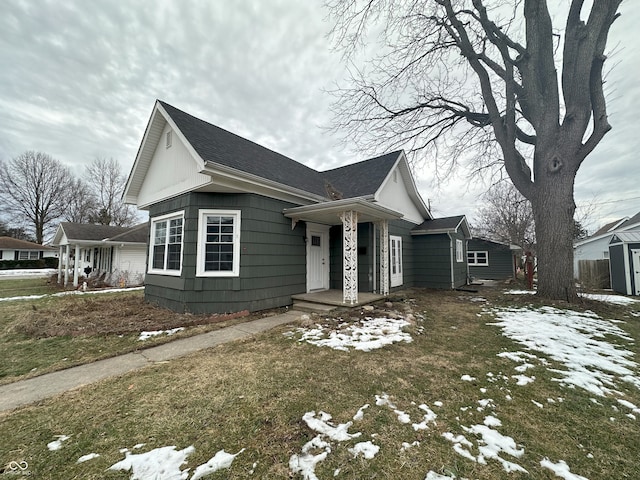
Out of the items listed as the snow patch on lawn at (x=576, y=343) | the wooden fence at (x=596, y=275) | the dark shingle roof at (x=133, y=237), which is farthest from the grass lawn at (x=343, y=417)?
the dark shingle roof at (x=133, y=237)

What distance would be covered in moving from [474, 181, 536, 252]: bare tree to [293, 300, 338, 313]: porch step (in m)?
16.7

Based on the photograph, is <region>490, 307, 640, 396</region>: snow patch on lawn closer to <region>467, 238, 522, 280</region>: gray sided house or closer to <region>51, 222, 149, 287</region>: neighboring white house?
<region>467, 238, 522, 280</region>: gray sided house

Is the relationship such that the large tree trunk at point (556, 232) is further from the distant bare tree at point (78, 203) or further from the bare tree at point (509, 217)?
the distant bare tree at point (78, 203)

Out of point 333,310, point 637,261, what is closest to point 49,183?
point 333,310

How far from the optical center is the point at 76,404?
2506 millimetres

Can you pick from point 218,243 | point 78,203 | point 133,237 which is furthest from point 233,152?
point 78,203

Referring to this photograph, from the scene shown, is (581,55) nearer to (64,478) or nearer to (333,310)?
(333,310)

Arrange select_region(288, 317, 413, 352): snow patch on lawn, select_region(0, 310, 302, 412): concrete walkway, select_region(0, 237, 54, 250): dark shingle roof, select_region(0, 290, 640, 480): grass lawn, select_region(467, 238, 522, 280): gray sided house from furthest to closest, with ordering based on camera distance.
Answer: select_region(0, 237, 54, 250): dark shingle roof < select_region(467, 238, 522, 280): gray sided house < select_region(288, 317, 413, 352): snow patch on lawn < select_region(0, 310, 302, 412): concrete walkway < select_region(0, 290, 640, 480): grass lawn

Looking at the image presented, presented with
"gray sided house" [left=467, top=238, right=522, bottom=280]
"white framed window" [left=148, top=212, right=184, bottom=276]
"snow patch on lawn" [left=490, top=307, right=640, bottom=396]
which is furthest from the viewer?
"gray sided house" [left=467, top=238, right=522, bottom=280]

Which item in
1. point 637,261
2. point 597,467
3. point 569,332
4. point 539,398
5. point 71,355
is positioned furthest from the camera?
point 637,261

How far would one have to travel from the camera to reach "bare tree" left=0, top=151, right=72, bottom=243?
26156 millimetres

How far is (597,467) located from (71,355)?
625 centimetres

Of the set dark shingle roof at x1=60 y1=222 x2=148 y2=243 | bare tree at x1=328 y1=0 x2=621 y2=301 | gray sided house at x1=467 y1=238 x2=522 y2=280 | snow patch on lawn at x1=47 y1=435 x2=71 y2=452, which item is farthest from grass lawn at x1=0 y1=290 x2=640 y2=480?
gray sided house at x1=467 y1=238 x2=522 y2=280

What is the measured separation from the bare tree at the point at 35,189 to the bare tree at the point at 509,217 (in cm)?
4213
